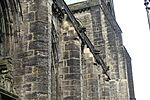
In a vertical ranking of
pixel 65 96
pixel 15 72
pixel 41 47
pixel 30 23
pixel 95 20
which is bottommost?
pixel 65 96

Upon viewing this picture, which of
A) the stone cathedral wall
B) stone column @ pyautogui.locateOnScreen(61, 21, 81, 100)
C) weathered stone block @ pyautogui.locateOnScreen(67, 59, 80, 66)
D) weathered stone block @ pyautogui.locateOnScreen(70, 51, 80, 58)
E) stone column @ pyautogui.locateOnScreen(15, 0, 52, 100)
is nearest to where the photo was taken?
stone column @ pyautogui.locateOnScreen(15, 0, 52, 100)

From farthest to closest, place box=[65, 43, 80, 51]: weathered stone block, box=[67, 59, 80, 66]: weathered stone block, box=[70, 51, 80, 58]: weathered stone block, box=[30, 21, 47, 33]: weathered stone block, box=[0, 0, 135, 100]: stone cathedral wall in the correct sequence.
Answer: box=[65, 43, 80, 51]: weathered stone block
box=[70, 51, 80, 58]: weathered stone block
box=[67, 59, 80, 66]: weathered stone block
box=[30, 21, 47, 33]: weathered stone block
box=[0, 0, 135, 100]: stone cathedral wall

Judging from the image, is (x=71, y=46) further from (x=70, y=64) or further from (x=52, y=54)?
(x=52, y=54)

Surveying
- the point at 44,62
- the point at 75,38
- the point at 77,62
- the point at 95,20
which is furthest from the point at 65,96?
the point at 95,20

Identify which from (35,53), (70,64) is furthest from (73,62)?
(35,53)

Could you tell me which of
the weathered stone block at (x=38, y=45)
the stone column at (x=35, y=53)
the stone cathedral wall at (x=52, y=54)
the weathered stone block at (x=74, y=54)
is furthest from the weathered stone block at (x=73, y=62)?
the weathered stone block at (x=38, y=45)

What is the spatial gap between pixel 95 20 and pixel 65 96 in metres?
10.3

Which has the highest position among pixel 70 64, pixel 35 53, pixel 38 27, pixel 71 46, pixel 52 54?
pixel 38 27

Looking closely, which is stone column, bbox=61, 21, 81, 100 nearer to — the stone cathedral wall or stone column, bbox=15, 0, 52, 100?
the stone cathedral wall

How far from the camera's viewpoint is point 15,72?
10.2 m

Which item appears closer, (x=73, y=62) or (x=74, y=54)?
(x=73, y=62)

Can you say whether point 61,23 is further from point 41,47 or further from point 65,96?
point 41,47

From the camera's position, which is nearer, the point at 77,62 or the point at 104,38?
the point at 77,62

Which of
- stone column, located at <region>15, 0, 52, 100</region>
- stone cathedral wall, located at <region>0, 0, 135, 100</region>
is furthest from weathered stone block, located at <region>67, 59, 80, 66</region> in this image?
stone column, located at <region>15, 0, 52, 100</region>
